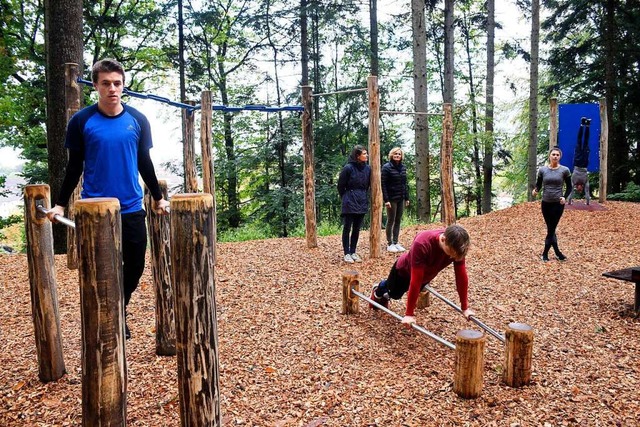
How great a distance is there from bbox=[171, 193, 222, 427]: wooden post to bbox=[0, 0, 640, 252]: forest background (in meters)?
8.34

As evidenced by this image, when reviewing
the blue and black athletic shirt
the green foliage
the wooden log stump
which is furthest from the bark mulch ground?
the green foliage

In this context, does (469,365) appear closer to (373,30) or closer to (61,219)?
(61,219)

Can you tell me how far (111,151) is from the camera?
2.63m

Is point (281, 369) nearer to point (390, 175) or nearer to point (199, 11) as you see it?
point (390, 175)

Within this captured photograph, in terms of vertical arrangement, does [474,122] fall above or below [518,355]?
above

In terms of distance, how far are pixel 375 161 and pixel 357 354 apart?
364cm

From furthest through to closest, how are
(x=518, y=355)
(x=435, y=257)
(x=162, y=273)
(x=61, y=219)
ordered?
(x=435, y=257)
(x=162, y=273)
(x=518, y=355)
(x=61, y=219)

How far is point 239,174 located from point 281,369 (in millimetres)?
13377

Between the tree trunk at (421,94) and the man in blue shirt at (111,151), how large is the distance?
365 inches

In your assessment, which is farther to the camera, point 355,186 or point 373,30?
point 373,30

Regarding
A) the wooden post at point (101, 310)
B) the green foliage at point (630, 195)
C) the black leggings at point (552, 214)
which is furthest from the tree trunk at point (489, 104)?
the wooden post at point (101, 310)

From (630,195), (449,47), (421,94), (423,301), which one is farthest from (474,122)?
(423,301)

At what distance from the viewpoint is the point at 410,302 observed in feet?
11.3

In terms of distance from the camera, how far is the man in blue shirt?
2.58 meters
